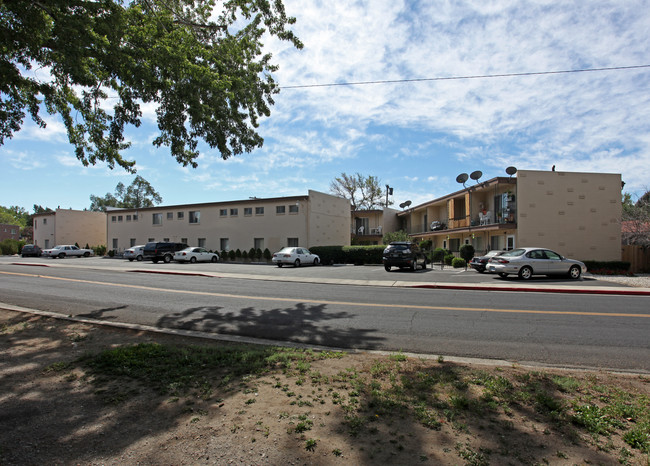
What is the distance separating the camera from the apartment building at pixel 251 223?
35281 mm

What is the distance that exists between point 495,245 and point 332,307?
22.1 metres

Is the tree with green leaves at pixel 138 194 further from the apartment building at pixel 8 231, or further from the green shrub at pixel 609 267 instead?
the green shrub at pixel 609 267

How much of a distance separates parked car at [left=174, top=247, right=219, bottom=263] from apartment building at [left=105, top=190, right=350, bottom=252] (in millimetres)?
4659

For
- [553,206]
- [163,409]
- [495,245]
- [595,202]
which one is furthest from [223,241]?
[163,409]

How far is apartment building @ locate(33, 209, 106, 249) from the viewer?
5184cm

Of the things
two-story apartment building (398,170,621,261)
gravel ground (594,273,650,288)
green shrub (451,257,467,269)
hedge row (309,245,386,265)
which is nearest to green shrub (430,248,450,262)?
green shrub (451,257,467,269)

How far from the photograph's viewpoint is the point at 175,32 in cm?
799

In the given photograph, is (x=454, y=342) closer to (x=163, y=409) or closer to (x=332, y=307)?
(x=332, y=307)

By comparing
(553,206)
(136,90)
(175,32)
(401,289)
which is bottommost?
(401,289)

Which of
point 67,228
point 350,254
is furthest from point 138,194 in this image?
point 350,254

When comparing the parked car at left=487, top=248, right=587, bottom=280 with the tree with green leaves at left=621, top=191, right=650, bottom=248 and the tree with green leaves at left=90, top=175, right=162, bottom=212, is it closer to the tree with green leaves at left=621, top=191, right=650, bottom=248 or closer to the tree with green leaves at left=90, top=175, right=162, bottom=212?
the tree with green leaves at left=621, top=191, right=650, bottom=248

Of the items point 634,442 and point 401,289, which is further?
point 401,289

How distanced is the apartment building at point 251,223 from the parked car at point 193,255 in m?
4.66

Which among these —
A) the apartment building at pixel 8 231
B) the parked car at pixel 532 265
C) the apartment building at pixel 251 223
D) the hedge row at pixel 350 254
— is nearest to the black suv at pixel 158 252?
the apartment building at pixel 251 223
